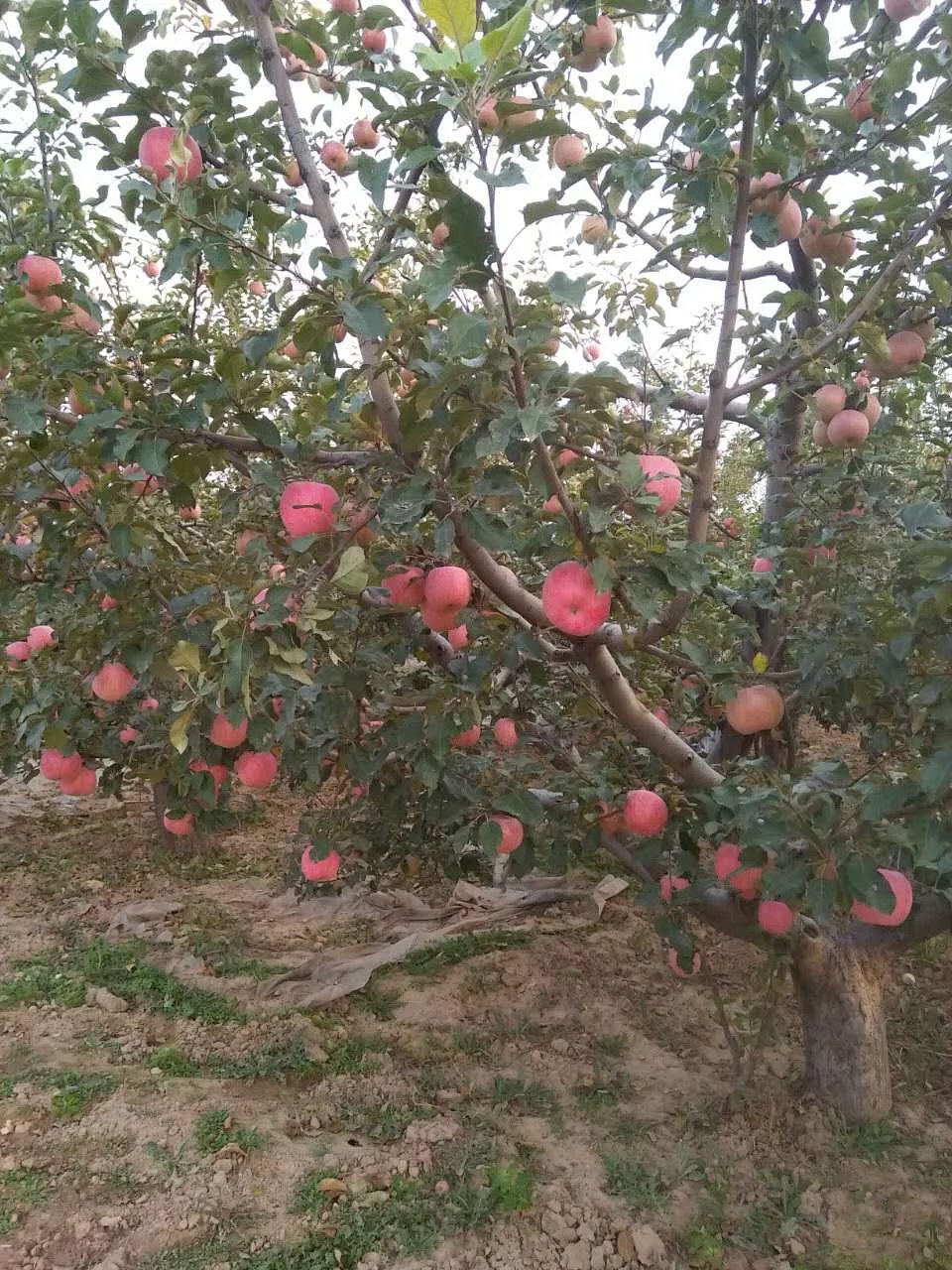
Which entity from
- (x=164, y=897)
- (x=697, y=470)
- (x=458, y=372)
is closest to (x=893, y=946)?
(x=697, y=470)

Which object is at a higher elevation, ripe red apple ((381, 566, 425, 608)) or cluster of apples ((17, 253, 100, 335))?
cluster of apples ((17, 253, 100, 335))

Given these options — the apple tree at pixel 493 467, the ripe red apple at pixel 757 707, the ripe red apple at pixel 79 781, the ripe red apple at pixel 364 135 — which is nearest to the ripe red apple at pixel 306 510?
the apple tree at pixel 493 467

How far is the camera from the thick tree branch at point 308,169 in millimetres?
1568

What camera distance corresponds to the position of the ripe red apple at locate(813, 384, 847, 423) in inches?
94.4

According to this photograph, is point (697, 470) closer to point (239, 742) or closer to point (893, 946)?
point (239, 742)

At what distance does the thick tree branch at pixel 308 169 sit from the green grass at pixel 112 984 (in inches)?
102

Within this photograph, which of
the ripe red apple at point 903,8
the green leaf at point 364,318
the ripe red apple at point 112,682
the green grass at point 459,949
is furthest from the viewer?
the green grass at point 459,949

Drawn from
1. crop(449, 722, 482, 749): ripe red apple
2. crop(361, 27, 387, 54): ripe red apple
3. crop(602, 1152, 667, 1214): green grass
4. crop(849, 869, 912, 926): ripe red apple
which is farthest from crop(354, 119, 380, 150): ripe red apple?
crop(602, 1152, 667, 1214): green grass

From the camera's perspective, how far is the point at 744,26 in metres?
1.53

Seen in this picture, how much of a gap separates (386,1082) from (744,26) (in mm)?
2899

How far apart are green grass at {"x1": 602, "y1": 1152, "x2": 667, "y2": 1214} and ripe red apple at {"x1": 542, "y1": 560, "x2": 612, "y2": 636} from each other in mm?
1645

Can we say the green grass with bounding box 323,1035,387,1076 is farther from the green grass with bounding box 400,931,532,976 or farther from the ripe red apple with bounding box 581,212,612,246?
the ripe red apple with bounding box 581,212,612,246

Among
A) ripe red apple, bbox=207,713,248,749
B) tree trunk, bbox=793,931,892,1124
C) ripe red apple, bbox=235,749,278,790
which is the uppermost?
ripe red apple, bbox=207,713,248,749

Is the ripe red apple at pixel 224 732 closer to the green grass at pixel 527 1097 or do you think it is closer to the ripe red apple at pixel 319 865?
the ripe red apple at pixel 319 865
